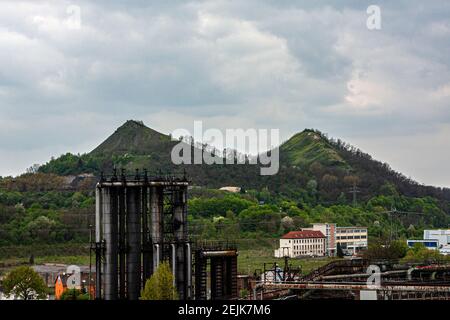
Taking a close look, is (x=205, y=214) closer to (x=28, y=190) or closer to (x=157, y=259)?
(x=28, y=190)

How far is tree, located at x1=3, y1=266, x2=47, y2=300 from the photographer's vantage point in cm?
6606

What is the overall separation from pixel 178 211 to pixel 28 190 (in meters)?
146

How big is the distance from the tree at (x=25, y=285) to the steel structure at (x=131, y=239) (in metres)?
17.7

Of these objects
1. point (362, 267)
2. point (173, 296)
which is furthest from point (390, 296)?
point (362, 267)

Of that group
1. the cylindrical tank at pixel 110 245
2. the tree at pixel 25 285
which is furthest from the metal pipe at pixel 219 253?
the tree at pixel 25 285

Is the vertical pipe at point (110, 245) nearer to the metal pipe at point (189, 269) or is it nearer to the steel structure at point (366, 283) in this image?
the metal pipe at point (189, 269)

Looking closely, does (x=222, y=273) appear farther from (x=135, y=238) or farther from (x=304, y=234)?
(x=304, y=234)

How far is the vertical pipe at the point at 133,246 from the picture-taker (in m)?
50.2

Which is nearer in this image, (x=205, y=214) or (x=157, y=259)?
(x=157, y=259)

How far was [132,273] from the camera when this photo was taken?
50.3m

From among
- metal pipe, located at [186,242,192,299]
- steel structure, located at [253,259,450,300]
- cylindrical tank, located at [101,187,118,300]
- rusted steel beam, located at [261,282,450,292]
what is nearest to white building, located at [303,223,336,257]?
steel structure, located at [253,259,450,300]

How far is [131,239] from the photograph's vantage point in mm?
50281

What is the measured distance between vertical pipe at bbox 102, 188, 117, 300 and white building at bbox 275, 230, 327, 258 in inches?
3254

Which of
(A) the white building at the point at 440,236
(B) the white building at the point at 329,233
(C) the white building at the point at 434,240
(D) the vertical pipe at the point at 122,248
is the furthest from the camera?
(A) the white building at the point at 440,236
